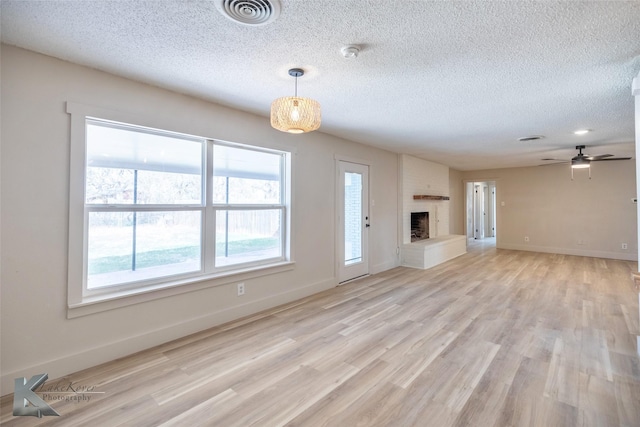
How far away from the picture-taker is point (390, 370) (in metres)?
2.31

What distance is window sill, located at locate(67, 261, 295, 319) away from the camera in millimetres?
2357

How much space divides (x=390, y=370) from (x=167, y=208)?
2.47m

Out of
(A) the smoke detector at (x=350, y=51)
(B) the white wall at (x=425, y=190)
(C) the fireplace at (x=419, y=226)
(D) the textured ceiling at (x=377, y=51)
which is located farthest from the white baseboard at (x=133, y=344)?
(C) the fireplace at (x=419, y=226)

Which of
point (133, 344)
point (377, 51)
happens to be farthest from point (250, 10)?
point (133, 344)

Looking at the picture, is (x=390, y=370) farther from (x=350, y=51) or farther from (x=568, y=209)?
(x=568, y=209)

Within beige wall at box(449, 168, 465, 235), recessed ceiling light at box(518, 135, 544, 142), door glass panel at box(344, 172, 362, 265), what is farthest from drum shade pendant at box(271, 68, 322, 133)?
beige wall at box(449, 168, 465, 235)

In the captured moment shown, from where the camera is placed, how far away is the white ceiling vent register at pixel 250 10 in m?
1.59

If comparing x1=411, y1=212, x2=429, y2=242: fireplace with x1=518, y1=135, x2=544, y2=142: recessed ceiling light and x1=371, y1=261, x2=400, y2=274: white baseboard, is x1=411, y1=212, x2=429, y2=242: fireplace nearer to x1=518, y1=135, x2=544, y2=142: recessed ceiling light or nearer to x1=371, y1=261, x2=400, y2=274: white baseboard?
x1=371, y1=261, x2=400, y2=274: white baseboard

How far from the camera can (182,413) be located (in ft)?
6.04

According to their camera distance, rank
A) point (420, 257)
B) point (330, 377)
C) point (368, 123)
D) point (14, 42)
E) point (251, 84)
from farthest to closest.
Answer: point (420, 257) < point (368, 123) < point (251, 84) < point (330, 377) < point (14, 42)

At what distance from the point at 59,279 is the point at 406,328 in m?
3.08

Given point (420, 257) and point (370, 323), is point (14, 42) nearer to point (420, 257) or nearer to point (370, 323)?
point (370, 323)

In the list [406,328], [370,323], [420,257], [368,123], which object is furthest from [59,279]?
[420,257]

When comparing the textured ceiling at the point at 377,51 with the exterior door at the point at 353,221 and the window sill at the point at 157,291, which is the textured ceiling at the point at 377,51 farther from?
the window sill at the point at 157,291
